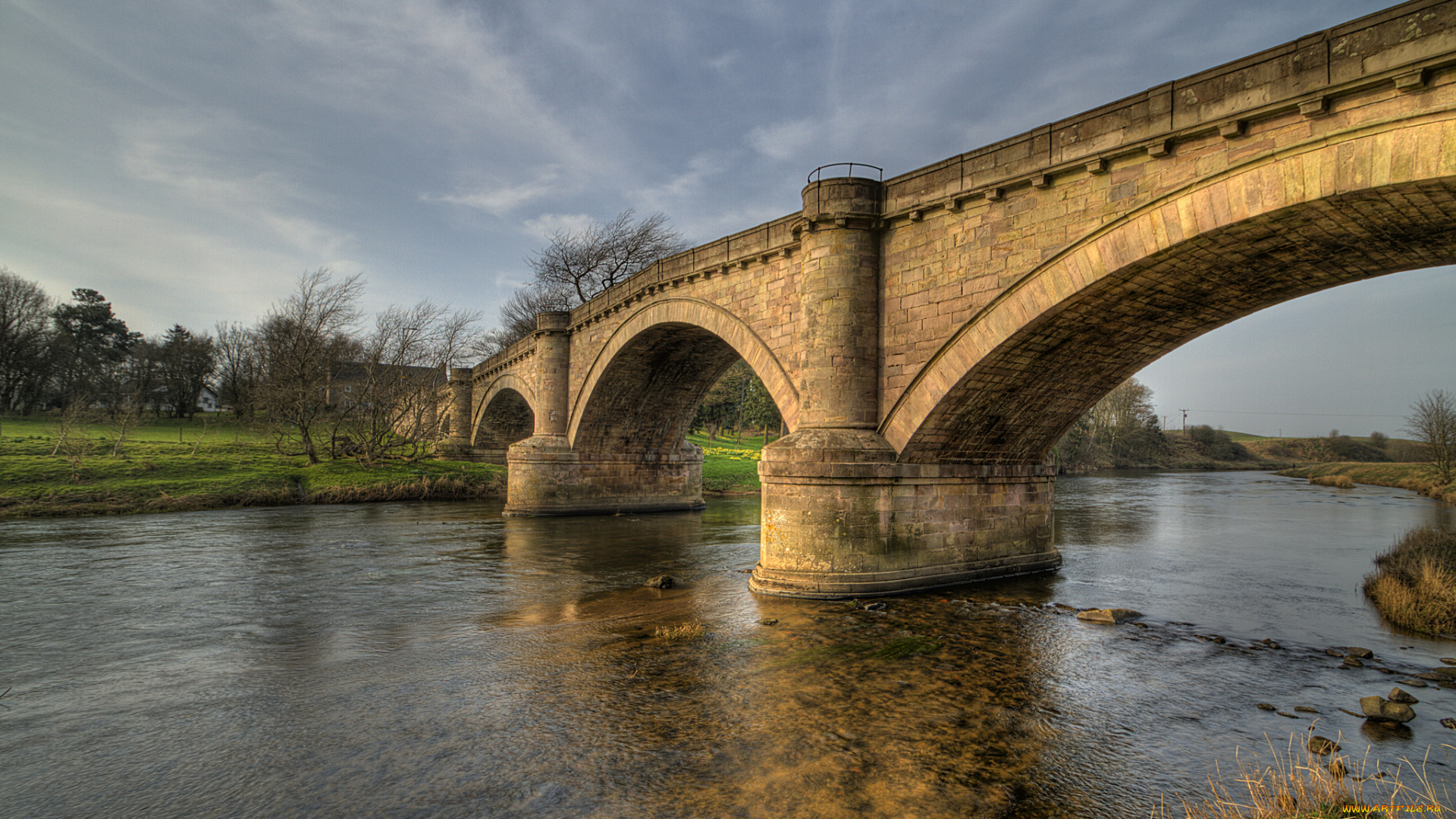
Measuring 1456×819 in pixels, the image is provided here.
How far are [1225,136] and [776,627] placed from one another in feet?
24.9

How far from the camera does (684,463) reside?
2658 cm

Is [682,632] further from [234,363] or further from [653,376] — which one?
[234,363]

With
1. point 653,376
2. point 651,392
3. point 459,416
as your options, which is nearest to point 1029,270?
point 653,376

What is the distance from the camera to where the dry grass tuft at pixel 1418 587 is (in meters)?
9.22

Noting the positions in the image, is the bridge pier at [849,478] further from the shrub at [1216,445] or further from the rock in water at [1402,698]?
the shrub at [1216,445]

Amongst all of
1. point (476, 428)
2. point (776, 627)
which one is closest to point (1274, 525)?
point (776, 627)

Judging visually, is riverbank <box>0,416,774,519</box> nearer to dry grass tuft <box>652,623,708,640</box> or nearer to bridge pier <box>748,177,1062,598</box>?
bridge pier <box>748,177,1062,598</box>

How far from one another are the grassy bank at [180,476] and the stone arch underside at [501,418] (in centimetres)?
327

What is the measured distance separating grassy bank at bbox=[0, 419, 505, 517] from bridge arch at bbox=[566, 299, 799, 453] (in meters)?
9.44

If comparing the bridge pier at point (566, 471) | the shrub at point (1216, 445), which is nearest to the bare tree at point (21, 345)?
the bridge pier at point (566, 471)

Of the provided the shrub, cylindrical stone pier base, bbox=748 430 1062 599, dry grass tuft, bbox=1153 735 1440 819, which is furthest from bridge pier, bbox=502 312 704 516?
the shrub

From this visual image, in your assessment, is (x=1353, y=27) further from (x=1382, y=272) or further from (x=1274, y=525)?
(x=1274, y=525)

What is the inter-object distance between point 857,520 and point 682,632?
131 inches

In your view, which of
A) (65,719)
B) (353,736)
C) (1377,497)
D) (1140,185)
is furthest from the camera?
(1377,497)
